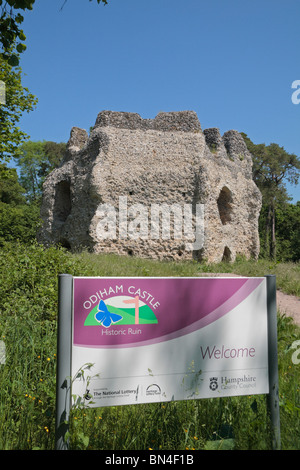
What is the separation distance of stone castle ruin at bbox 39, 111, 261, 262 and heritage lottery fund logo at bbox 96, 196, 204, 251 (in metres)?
0.04

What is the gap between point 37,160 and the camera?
36438 mm

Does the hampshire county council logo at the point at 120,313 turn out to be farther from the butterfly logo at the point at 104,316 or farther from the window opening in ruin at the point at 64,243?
the window opening in ruin at the point at 64,243

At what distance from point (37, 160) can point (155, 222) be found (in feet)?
79.2

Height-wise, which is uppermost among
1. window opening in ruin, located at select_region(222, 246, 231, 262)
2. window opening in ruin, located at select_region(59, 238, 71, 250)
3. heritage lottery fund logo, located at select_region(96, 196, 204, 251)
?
heritage lottery fund logo, located at select_region(96, 196, 204, 251)

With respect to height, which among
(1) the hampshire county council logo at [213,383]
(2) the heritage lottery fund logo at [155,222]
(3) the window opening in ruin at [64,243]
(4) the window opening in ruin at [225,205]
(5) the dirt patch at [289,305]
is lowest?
(5) the dirt patch at [289,305]

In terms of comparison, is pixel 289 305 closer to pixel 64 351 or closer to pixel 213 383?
pixel 213 383

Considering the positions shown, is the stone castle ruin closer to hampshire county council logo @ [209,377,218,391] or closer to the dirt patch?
the dirt patch

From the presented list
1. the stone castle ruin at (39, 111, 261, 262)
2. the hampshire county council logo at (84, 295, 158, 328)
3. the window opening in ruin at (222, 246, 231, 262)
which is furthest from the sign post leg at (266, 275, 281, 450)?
the window opening in ruin at (222, 246, 231, 262)

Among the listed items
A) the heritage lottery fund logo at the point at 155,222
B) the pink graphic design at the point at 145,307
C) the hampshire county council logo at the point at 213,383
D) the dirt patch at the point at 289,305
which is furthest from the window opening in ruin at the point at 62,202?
the hampshire county council logo at the point at 213,383

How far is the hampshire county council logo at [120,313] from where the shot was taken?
2.47 metres

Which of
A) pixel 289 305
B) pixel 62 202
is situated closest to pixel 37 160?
pixel 62 202

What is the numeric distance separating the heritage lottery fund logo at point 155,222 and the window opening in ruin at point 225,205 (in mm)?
2747

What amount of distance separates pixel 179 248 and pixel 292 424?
12.8 meters

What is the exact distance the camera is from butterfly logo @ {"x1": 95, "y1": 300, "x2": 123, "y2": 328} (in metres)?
2.47
